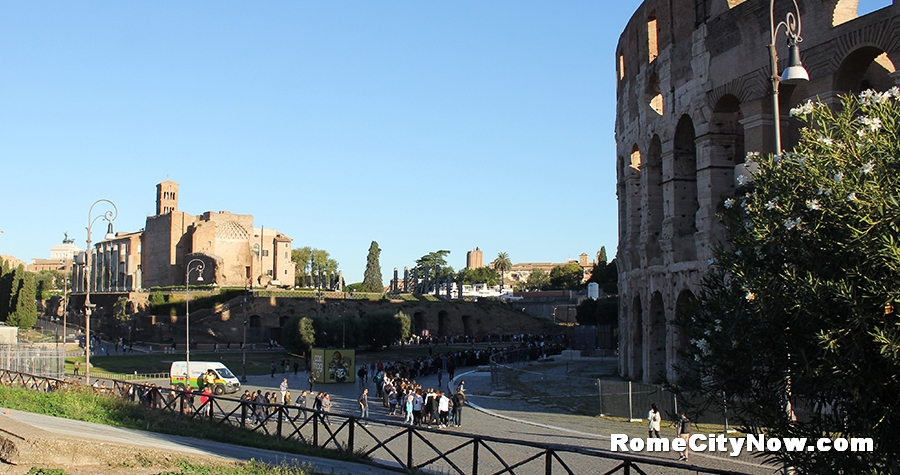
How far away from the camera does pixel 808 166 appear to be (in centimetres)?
729

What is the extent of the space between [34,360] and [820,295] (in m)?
26.9

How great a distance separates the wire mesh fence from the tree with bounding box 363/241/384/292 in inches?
2918

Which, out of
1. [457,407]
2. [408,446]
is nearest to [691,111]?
[457,407]

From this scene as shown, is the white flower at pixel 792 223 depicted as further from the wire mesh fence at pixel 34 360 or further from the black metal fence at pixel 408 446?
the wire mesh fence at pixel 34 360

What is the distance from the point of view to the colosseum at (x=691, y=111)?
19.8 meters

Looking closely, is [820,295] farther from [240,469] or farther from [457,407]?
[457,407]

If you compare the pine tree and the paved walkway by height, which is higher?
the pine tree

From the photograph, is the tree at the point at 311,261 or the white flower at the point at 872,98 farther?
the tree at the point at 311,261

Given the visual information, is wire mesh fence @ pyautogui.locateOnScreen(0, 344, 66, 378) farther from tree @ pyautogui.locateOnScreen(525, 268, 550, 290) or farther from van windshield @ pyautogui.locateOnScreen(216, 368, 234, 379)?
tree @ pyautogui.locateOnScreen(525, 268, 550, 290)

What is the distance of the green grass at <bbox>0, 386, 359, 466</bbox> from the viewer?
14672 millimetres

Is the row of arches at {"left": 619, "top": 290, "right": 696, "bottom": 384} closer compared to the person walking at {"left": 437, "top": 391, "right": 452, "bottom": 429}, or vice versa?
the person walking at {"left": 437, "top": 391, "right": 452, "bottom": 429}

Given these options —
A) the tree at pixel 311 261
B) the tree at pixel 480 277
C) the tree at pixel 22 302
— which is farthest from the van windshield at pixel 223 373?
the tree at pixel 480 277

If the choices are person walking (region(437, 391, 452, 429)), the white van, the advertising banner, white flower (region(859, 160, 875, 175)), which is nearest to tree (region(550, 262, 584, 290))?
the advertising banner

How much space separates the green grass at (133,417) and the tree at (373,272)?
8236 cm
